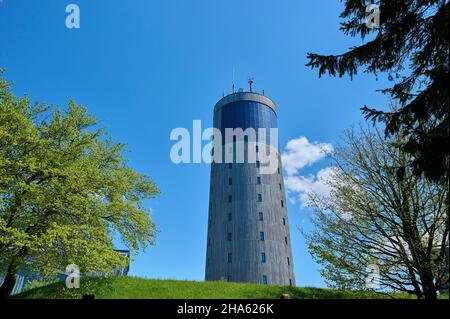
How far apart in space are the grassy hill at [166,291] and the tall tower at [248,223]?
22562 millimetres

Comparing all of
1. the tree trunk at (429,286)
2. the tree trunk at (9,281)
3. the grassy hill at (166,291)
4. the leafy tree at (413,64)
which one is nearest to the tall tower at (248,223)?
the grassy hill at (166,291)

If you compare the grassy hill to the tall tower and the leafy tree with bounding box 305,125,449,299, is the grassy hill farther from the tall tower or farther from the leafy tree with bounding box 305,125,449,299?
the tall tower

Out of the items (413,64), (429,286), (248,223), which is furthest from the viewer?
(248,223)

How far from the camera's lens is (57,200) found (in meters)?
17.7

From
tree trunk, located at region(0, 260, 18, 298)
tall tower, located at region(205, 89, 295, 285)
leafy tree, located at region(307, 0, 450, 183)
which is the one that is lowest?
tree trunk, located at region(0, 260, 18, 298)

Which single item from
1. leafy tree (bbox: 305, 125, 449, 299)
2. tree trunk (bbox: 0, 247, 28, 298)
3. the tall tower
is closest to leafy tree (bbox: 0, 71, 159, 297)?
tree trunk (bbox: 0, 247, 28, 298)

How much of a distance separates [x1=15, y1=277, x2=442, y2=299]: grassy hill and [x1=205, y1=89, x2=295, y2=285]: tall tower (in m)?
22.6

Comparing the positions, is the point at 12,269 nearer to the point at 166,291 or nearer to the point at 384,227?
the point at 166,291

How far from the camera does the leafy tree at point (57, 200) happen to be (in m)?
17.3

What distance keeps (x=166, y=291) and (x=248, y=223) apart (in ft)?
87.9

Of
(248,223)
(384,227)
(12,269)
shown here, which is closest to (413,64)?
(384,227)

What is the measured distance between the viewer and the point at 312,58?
9.55 metres

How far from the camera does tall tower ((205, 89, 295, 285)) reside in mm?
45188

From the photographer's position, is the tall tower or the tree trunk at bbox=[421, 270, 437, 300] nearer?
the tree trunk at bbox=[421, 270, 437, 300]
